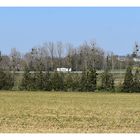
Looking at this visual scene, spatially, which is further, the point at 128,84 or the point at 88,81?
the point at 88,81

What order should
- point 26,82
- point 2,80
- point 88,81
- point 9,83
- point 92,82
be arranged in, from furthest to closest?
point 9,83
point 26,82
point 92,82
point 2,80
point 88,81

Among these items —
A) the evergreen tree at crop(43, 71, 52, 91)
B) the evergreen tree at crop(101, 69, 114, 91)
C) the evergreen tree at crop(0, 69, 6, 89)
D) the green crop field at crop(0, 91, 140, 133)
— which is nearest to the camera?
the green crop field at crop(0, 91, 140, 133)

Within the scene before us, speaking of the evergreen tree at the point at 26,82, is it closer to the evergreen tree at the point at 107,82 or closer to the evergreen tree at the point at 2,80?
the evergreen tree at the point at 2,80

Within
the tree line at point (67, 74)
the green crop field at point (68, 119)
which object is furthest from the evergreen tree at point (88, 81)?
the green crop field at point (68, 119)

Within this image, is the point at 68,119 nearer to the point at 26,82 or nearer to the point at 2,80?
the point at 2,80

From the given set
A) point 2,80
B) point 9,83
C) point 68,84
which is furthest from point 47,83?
point 2,80

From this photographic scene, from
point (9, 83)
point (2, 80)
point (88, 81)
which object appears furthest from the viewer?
point (9, 83)

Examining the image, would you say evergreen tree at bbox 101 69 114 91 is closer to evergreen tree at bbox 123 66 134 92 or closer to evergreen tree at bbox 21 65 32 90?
evergreen tree at bbox 123 66 134 92

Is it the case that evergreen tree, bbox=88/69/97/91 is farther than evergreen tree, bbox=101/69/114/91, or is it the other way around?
evergreen tree, bbox=101/69/114/91

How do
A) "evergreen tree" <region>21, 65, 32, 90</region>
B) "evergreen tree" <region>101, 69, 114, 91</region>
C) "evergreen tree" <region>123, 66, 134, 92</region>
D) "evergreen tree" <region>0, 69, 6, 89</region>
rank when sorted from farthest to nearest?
"evergreen tree" <region>21, 65, 32, 90</region>, "evergreen tree" <region>101, 69, 114, 91</region>, "evergreen tree" <region>0, 69, 6, 89</region>, "evergreen tree" <region>123, 66, 134, 92</region>

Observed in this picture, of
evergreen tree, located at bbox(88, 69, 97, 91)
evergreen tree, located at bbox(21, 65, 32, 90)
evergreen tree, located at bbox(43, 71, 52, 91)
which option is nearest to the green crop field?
evergreen tree, located at bbox(88, 69, 97, 91)
